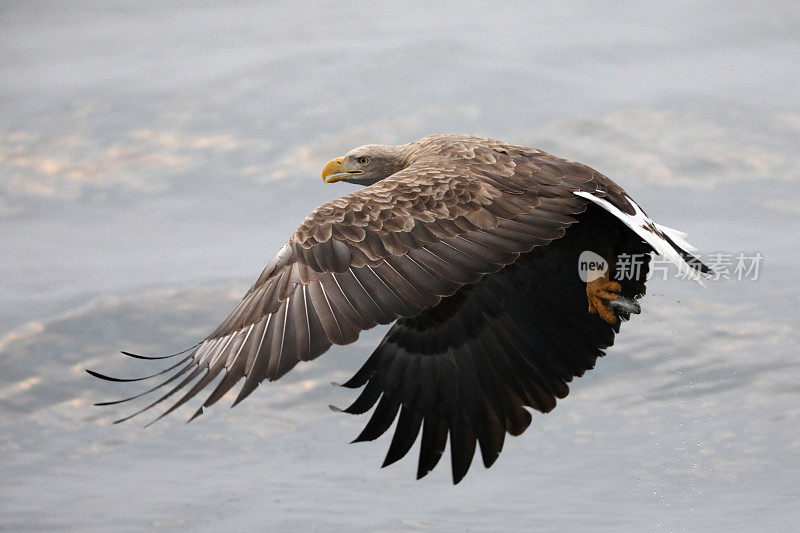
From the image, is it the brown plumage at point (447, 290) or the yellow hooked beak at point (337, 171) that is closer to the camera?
the brown plumage at point (447, 290)

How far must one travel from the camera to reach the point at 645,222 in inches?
320

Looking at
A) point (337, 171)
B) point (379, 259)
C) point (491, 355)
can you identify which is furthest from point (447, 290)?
point (337, 171)

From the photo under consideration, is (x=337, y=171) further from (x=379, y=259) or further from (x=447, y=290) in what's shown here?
(x=447, y=290)

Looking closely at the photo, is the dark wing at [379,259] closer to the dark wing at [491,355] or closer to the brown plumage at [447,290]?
the brown plumage at [447,290]

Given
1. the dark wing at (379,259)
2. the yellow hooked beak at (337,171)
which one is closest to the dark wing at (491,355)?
the dark wing at (379,259)

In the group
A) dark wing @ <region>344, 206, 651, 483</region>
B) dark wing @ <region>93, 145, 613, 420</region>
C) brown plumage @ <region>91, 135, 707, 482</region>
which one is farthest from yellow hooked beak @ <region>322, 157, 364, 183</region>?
dark wing @ <region>93, 145, 613, 420</region>

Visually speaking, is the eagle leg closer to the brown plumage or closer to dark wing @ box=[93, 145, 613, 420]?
the brown plumage

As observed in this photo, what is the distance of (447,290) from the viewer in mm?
7625

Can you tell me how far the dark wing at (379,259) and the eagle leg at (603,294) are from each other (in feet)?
2.14

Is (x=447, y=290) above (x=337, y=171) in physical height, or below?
below

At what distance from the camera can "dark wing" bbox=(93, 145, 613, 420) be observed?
7484mm

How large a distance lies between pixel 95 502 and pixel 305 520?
96.7 inches

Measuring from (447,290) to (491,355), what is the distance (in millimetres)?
1288

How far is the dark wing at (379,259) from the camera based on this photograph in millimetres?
7484
